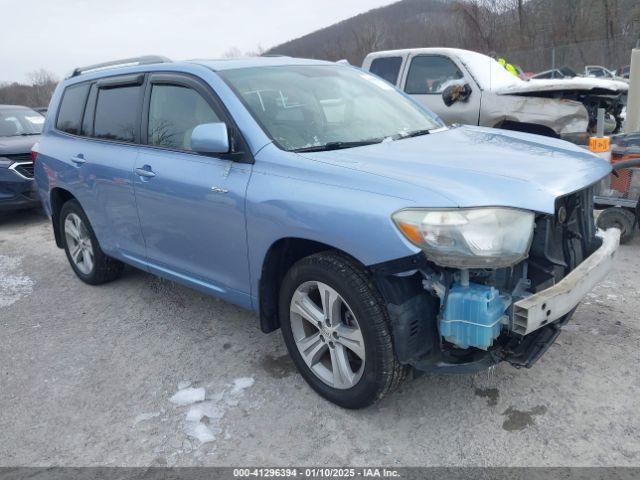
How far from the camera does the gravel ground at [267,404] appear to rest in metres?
2.65

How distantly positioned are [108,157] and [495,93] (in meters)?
5.07

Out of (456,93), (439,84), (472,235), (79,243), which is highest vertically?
(439,84)

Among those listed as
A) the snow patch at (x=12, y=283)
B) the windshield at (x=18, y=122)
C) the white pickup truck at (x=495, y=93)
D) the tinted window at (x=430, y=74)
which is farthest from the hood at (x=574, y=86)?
the windshield at (x=18, y=122)

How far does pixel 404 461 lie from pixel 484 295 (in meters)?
0.85

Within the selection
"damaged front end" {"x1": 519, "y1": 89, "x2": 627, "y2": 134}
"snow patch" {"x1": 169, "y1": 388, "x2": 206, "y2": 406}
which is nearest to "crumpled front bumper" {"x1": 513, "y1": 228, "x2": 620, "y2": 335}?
"snow patch" {"x1": 169, "y1": 388, "x2": 206, "y2": 406}

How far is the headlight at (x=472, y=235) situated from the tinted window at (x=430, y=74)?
582cm

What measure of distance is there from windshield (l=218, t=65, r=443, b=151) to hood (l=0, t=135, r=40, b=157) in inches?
231

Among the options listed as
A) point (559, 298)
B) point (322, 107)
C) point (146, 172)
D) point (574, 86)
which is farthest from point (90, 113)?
point (574, 86)

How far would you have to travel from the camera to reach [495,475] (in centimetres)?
243

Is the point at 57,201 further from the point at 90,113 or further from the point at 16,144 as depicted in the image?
the point at 16,144

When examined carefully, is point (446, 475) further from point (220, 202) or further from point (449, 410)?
point (220, 202)

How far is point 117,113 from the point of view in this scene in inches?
169

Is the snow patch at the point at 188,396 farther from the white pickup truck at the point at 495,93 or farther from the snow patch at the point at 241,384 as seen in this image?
the white pickup truck at the point at 495,93

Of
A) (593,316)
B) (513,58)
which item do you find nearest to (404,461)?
(593,316)
